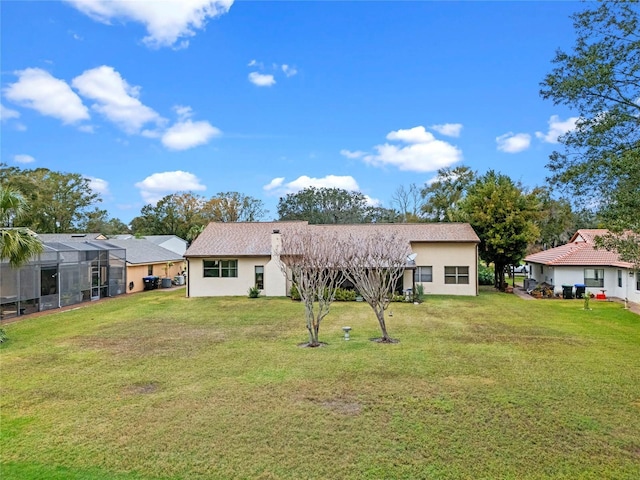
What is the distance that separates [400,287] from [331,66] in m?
12.6

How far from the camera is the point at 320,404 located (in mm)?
7027

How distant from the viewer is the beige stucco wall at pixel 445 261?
24125 mm

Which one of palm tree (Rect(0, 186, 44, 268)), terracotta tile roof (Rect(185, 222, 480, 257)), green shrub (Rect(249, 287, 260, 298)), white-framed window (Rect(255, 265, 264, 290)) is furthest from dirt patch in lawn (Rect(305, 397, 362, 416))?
white-framed window (Rect(255, 265, 264, 290))

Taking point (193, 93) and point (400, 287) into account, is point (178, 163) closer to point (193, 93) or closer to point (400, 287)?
point (193, 93)

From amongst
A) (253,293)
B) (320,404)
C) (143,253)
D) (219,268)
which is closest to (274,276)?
(253,293)

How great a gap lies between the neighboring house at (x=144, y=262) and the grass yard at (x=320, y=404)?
13246 mm

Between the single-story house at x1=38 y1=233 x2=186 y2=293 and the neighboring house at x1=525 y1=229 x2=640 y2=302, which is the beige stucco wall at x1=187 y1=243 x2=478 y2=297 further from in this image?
the single-story house at x1=38 y1=233 x2=186 y2=293

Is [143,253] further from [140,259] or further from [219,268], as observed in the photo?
[219,268]

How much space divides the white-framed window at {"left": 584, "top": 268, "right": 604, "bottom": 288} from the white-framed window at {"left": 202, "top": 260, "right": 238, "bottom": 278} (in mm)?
20796

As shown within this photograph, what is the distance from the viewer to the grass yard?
5.05 metres

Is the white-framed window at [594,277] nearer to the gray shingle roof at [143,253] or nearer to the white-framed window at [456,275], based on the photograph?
the white-framed window at [456,275]

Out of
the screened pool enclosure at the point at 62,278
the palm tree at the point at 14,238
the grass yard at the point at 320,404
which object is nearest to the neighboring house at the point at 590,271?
the grass yard at the point at 320,404

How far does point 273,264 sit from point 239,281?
2387mm

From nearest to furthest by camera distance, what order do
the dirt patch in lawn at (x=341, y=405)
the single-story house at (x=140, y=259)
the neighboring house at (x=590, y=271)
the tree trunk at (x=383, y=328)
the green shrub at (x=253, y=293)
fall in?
1. the dirt patch in lawn at (x=341, y=405)
2. the tree trunk at (x=383, y=328)
3. the neighboring house at (x=590, y=271)
4. the green shrub at (x=253, y=293)
5. the single-story house at (x=140, y=259)
